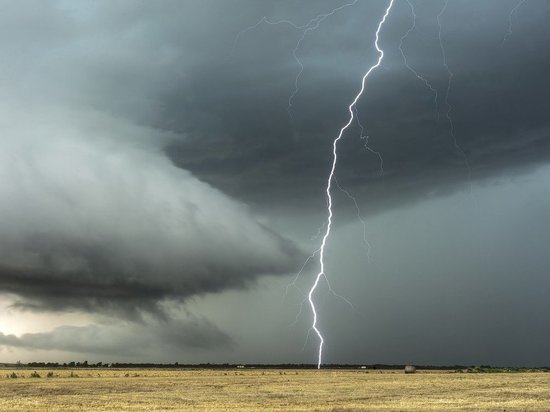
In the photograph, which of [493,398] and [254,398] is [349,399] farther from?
[493,398]

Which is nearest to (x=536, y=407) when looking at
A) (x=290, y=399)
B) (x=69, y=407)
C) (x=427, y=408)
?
(x=427, y=408)

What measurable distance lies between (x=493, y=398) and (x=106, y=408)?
67.7 feet

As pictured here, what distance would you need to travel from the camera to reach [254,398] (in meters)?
33.7

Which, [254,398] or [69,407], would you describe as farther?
[254,398]

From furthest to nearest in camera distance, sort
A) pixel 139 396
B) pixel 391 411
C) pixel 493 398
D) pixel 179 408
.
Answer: pixel 139 396 < pixel 493 398 < pixel 179 408 < pixel 391 411

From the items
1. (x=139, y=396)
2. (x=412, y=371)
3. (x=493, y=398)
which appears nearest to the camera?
(x=493, y=398)

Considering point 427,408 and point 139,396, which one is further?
point 139,396

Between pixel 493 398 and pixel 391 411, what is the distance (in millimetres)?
10457

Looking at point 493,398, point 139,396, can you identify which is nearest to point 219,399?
point 139,396

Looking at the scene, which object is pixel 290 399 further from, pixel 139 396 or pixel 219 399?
pixel 139 396

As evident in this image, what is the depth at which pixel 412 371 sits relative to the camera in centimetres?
9044

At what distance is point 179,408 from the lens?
90.0ft

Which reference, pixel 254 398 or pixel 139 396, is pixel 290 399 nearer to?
pixel 254 398

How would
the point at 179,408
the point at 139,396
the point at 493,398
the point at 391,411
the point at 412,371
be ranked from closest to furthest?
the point at 391,411 < the point at 179,408 < the point at 493,398 < the point at 139,396 < the point at 412,371
